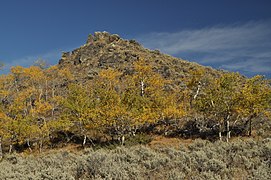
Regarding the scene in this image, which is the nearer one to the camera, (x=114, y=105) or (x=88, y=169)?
(x=88, y=169)

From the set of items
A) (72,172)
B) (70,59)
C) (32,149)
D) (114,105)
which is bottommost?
(32,149)

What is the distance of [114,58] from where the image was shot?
3509 inches

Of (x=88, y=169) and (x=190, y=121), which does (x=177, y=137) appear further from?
(x=88, y=169)

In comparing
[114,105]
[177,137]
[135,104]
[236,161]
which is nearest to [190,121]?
[177,137]

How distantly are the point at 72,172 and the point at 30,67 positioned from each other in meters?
52.0

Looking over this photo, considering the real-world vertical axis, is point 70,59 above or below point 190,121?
above

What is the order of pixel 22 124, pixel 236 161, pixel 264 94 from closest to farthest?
pixel 236 161 < pixel 264 94 < pixel 22 124

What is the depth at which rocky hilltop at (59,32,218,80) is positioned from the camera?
82.1 m

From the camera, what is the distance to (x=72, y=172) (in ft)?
37.0

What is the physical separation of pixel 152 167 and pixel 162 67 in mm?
72515

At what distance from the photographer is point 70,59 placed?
10644 centimetres

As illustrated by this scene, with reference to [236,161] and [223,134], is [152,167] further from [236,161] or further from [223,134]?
[223,134]

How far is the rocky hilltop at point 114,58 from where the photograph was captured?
82062 mm

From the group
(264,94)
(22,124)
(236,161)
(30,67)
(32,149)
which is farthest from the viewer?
(30,67)
